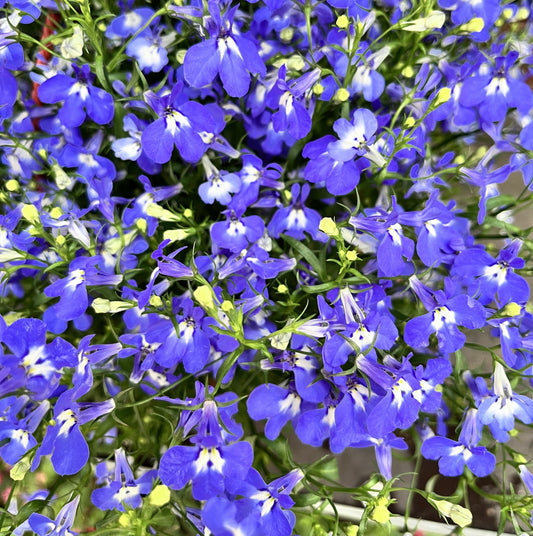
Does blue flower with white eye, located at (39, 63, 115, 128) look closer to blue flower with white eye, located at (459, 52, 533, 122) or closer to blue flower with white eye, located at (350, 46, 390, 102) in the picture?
→ blue flower with white eye, located at (350, 46, 390, 102)

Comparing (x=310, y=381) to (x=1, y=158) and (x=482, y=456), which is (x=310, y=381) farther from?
(x=1, y=158)

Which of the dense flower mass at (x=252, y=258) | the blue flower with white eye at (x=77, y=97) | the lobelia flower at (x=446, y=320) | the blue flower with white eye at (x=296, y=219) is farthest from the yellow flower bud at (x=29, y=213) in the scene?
the lobelia flower at (x=446, y=320)

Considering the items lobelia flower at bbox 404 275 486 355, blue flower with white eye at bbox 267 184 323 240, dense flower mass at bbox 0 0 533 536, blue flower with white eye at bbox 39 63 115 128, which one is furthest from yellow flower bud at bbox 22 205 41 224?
lobelia flower at bbox 404 275 486 355

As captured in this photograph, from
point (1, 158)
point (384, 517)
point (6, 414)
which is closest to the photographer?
point (384, 517)

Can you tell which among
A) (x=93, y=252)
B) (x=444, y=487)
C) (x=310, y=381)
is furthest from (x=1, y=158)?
(x=444, y=487)

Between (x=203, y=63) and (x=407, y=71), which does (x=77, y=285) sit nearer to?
(x=203, y=63)
